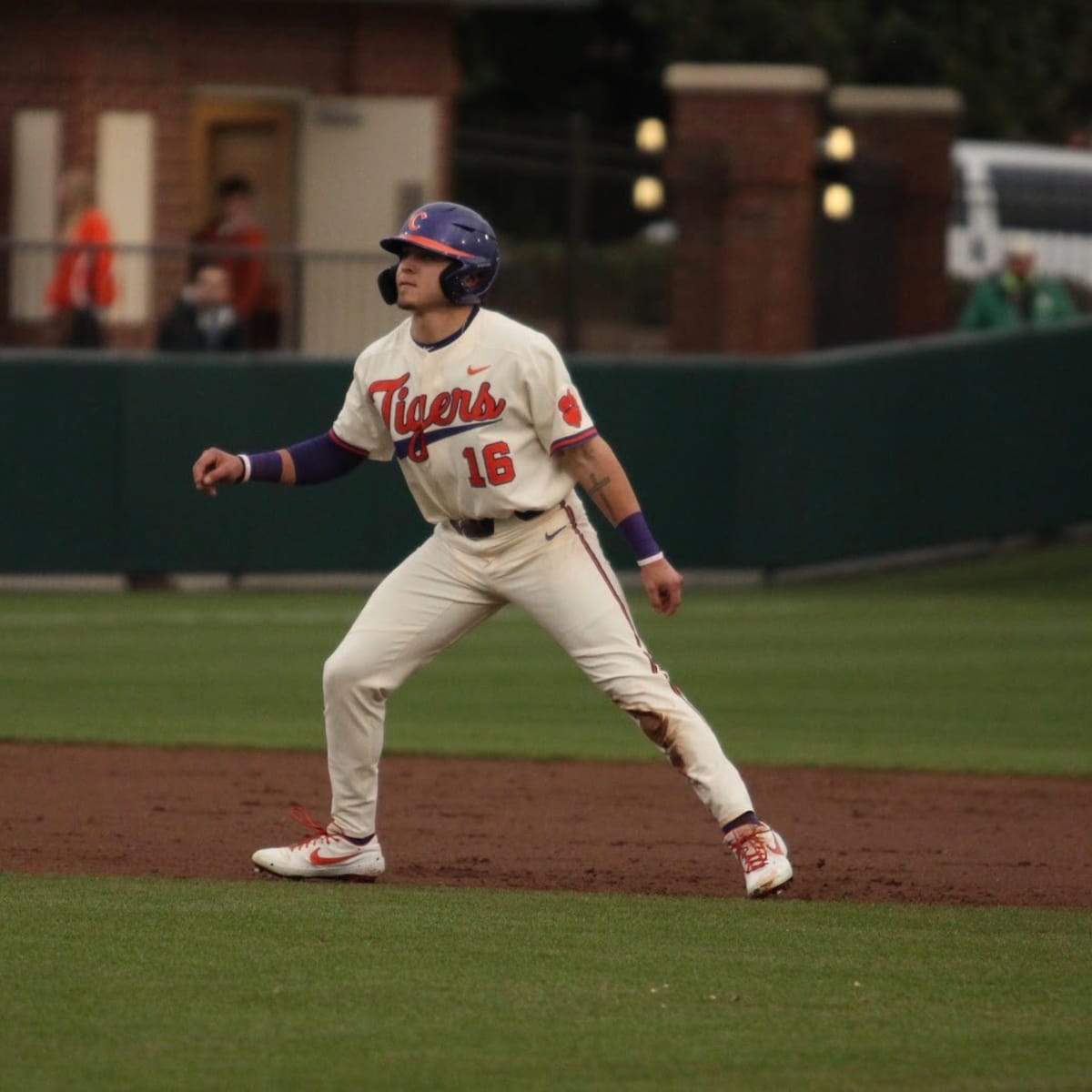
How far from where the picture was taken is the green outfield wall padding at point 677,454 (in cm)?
1512

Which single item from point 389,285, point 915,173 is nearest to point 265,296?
point 915,173

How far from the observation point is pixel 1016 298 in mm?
18734

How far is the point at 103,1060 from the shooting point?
514 cm

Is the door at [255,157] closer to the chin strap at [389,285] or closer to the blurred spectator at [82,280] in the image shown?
the blurred spectator at [82,280]

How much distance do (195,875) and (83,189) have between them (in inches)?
425

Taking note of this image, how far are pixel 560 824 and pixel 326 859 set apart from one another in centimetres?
152

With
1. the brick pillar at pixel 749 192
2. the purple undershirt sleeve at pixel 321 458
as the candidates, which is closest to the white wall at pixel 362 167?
the brick pillar at pixel 749 192

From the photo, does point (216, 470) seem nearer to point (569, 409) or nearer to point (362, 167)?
point (569, 409)

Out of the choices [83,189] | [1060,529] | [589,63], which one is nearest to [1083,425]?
[1060,529]

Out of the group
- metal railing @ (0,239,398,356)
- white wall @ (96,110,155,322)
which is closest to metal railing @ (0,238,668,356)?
metal railing @ (0,239,398,356)

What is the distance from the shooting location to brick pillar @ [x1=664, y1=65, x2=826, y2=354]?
1956 centimetres

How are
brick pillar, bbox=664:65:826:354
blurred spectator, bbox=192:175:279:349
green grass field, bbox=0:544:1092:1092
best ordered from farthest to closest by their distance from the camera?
brick pillar, bbox=664:65:826:354, blurred spectator, bbox=192:175:279:349, green grass field, bbox=0:544:1092:1092

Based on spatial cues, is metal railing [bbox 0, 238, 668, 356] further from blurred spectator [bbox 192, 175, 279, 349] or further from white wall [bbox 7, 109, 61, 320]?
white wall [bbox 7, 109, 61, 320]

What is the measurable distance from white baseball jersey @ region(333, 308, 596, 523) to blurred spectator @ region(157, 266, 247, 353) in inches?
368
